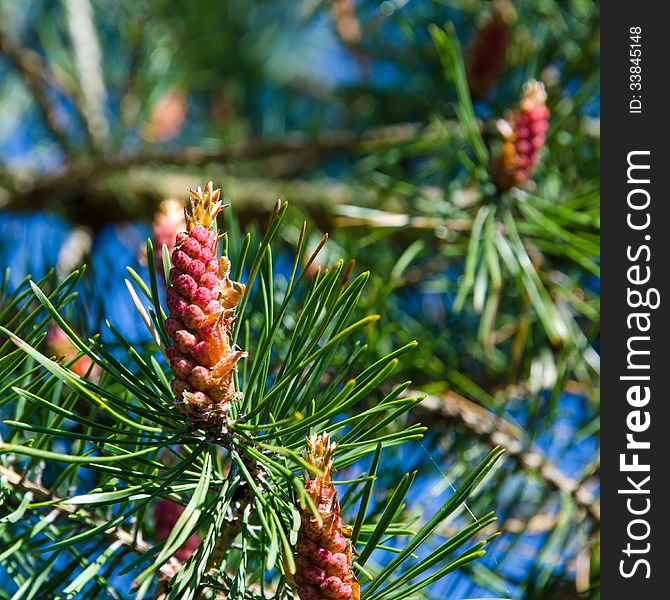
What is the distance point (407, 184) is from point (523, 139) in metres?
0.15

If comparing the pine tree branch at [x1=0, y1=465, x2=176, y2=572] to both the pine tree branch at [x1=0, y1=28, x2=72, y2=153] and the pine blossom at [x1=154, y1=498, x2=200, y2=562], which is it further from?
the pine tree branch at [x1=0, y1=28, x2=72, y2=153]

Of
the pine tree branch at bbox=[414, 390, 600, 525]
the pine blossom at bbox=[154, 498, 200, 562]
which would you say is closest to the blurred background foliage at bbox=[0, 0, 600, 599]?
the pine tree branch at bbox=[414, 390, 600, 525]

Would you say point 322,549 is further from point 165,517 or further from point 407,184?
point 407,184

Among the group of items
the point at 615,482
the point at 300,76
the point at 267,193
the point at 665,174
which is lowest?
the point at 615,482

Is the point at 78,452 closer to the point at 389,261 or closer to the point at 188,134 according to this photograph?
the point at 389,261

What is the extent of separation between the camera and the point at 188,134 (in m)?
1.69

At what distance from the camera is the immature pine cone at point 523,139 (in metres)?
0.71

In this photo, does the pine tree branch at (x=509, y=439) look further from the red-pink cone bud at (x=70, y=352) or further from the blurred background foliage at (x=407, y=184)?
the red-pink cone bud at (x=70, y=352)

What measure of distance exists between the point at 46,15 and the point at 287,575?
1.22m

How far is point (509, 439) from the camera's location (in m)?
0.74

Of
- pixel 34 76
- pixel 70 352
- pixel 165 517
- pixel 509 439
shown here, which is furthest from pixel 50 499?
pixel 34 76

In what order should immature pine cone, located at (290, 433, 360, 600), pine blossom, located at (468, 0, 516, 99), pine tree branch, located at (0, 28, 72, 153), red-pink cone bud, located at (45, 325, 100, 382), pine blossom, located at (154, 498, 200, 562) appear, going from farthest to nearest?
pine tree branch, located at (0, 28, 72, 153) → pine blossom, located at (468, 0, 516, 99) → red-pink cone bud, located at (45, 325, 100, 382) → pine blossom, located at (154, 498, 200, 562) → immature pine cone, located at (290, 433, 360, 600)

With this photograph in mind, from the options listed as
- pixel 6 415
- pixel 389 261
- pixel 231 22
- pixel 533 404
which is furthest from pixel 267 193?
pixel 231 22

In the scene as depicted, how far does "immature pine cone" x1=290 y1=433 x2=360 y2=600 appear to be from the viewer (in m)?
0.39
